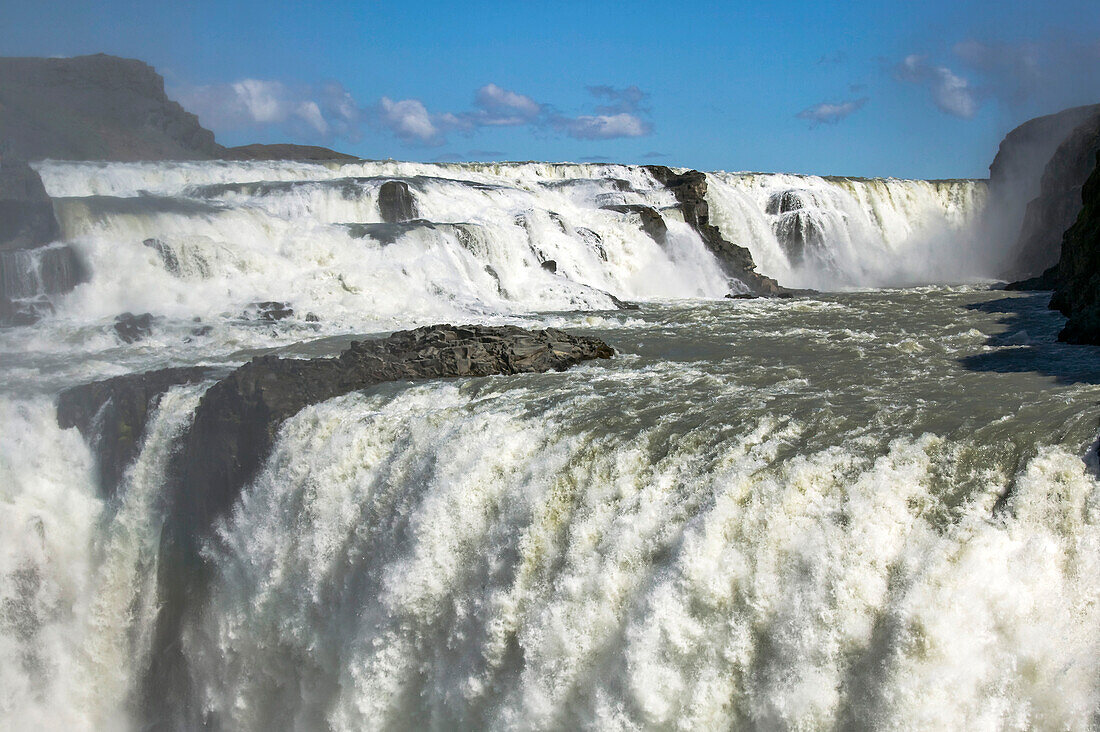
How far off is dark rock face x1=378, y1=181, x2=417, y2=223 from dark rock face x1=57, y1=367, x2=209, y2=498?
41.3 ft

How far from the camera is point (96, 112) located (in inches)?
2154

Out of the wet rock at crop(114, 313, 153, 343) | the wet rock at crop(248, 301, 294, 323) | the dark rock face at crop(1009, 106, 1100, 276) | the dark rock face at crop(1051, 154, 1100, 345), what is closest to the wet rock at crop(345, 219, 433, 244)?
the wet rock at crop(248, 301, 294, 323)

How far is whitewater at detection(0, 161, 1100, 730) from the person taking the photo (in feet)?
16.5

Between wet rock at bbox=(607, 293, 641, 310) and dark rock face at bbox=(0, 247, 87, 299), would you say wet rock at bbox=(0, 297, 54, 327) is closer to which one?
dark rock face at bbox=(0, 247, 87, 299)

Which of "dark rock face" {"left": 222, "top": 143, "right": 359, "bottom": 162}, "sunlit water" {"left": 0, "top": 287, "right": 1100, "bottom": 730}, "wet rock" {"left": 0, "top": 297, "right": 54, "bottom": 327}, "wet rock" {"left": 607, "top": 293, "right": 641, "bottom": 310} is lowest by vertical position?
"sunlit water" {"left": 0, "top": 287, "right": 1100, "bottom": 730}

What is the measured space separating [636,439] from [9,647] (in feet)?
22.6

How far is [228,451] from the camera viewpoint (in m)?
9.53

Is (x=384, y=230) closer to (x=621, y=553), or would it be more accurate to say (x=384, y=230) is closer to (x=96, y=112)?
(x=621, y=553)

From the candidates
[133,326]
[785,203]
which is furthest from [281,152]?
[133,326]

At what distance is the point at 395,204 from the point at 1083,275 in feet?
50.1

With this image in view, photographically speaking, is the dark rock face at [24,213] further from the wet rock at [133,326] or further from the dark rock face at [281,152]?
the dark rock face at [281,152]

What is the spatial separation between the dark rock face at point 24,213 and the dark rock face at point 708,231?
50.8 feet

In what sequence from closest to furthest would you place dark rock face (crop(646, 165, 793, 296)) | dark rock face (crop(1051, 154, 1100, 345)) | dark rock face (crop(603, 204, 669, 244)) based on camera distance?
dark rock face (crop(1051, 154, 1100, 345)) < dark rock face (crop(646, 165, 793, 296)) < dark rock face (crop(603, 204, 669, 244))

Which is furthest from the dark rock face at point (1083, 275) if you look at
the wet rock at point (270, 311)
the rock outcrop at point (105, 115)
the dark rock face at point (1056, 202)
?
the rock outcrop at point (105, 115)
